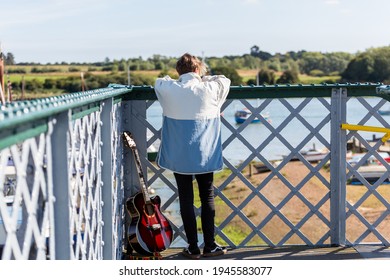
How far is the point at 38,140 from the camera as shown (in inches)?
76.6

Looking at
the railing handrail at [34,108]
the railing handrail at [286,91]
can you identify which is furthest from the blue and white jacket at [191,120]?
the railing handrail at [34,108]

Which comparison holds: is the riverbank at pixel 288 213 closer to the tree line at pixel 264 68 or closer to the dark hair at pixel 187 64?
the dark hair at pixel 187 64

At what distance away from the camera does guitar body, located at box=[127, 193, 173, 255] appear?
12.7 ft

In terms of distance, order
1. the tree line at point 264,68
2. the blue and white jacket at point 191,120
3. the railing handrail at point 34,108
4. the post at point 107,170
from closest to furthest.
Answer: the railing handrail at point 34,108, the post at point 107,170, the blue and white jacket at point 191,120, the tree line at point 264,68

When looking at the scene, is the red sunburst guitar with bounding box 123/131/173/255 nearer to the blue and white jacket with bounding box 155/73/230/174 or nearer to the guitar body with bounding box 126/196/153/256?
the guitar body with bounding box 126/196/153/256

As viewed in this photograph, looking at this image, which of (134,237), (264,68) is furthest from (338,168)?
(264,68)

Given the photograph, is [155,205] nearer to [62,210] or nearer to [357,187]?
[62,210]

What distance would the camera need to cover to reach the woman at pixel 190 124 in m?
3.63

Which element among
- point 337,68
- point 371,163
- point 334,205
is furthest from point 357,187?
point 337,68

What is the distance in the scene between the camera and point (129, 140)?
4043 millimetres

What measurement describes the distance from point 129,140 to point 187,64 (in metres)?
0.65

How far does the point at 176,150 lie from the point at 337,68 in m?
63.3

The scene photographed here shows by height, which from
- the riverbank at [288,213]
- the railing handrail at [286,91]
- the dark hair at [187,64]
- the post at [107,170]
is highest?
the dark hair at [187,64]

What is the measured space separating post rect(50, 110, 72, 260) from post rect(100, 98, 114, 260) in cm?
112
